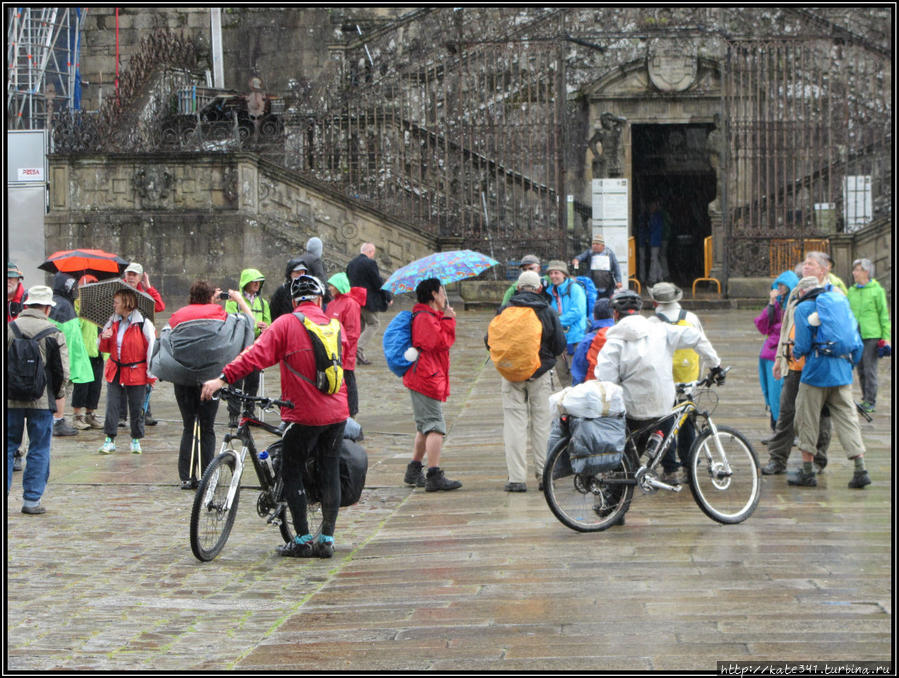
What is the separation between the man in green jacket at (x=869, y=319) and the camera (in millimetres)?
13805

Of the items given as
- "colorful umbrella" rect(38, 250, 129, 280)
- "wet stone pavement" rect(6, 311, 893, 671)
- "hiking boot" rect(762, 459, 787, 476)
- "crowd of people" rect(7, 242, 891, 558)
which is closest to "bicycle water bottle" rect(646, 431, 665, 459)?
"crowd of people" rect(7, 242, 891, 558)

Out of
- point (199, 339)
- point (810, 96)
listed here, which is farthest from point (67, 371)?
point (810, 96)

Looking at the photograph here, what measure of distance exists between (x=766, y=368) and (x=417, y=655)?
6.59 m

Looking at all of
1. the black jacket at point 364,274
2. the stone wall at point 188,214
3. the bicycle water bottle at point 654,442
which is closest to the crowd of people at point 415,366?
the bicycle water bottle at point 654,442

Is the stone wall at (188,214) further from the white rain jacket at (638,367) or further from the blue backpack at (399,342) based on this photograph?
the white rain jacket at (638,367)

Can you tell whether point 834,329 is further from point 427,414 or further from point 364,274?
point 364,274

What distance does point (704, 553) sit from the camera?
7.73 meters

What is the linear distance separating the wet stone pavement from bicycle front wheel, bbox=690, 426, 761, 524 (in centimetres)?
14

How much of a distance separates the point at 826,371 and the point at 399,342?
3150 millimetres

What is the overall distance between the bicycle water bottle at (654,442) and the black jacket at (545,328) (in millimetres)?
1406

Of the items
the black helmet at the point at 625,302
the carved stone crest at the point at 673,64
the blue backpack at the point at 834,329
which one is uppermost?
the carved stone crest at the point at 673,64

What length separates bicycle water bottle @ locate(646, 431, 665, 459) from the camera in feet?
28.7

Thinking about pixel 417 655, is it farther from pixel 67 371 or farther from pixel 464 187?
pixel 464 187

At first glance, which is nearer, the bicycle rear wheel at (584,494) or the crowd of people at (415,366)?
the crowd of people at (415,366)
